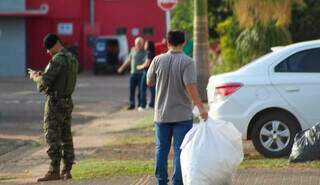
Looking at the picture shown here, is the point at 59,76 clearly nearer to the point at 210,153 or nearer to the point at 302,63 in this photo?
the point at 210,153

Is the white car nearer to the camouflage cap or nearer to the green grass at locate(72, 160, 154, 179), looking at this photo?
the green grass at locate(72, 160, 154, 179)

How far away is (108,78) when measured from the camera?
4016cm

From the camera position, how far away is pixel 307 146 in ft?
36.1

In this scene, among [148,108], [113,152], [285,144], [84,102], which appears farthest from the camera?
[84,102]

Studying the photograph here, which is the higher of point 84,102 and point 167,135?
point 167,135

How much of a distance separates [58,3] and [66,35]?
1.79 metres

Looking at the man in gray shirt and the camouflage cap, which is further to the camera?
the camouflage cap

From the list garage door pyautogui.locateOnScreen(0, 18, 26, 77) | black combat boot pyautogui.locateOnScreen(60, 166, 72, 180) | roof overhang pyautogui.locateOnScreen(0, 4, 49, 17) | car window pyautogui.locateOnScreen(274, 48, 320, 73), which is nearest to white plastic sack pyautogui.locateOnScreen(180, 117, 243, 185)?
black combat boot pyautogui.locateOnScreen(60, 166, 72, 180)

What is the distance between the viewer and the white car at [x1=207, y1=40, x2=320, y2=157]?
39.5 ft

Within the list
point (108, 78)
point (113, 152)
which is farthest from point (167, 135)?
point (108, 78)

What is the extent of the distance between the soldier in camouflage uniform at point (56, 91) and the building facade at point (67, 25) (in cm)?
3308

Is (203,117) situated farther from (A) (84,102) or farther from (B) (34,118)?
(A) (84,102)

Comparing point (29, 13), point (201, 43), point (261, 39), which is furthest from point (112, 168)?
point (29, 13)

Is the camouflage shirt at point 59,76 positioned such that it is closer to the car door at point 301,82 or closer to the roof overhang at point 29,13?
the car door at point 301,82
